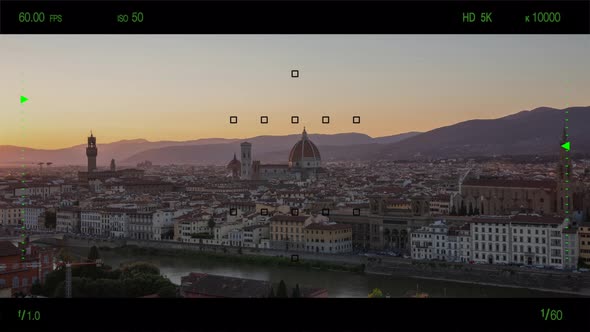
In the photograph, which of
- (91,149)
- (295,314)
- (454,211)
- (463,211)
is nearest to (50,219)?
(91,149)

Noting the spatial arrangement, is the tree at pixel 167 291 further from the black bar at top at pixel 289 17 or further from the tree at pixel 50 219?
the tree at pixel 50 219

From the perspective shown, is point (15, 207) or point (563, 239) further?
point (15, 207)

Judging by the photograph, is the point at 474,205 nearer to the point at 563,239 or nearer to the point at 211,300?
the point at 563,239

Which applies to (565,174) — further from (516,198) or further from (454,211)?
(454,211)

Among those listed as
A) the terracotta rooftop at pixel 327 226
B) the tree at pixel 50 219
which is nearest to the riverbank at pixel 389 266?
the terracotta rooftop at pixel 327 226

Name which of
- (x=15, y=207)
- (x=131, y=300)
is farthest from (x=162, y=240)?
(x=131, y=300)
